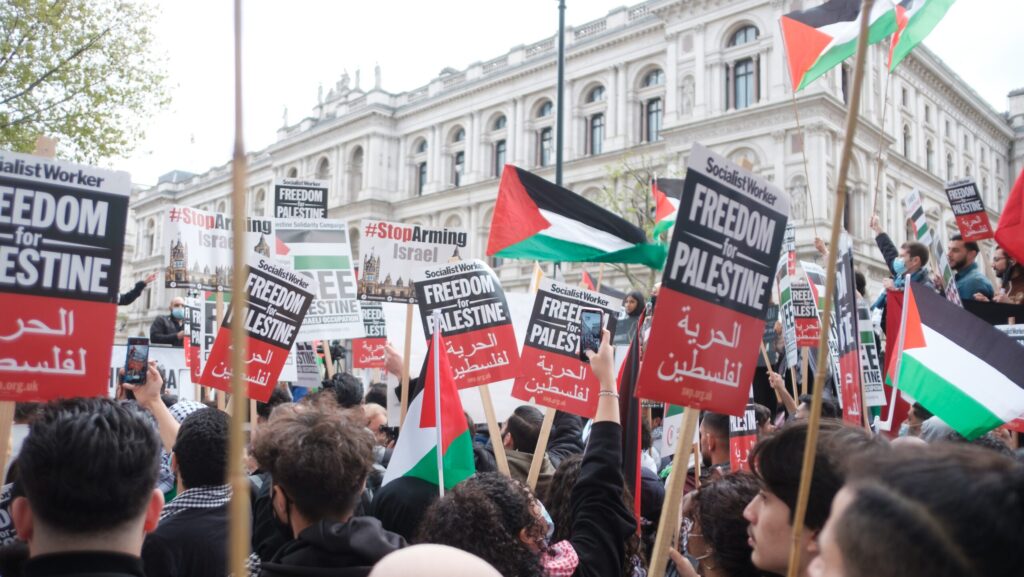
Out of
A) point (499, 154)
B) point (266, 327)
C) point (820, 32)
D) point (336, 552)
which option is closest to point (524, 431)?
point (266, 327)

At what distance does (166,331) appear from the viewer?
10.5 m

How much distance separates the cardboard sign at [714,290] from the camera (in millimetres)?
2727

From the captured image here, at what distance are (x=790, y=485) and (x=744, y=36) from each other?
3156 cm

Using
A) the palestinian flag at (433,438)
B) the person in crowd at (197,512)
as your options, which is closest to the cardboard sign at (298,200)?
the palestinian flag at (433,438)

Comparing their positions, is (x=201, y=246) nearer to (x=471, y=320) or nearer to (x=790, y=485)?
(x=471, y=320)

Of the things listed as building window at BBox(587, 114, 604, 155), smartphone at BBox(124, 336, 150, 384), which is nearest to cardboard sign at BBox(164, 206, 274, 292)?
smartphone at BBox(124, 336, 150, 384)

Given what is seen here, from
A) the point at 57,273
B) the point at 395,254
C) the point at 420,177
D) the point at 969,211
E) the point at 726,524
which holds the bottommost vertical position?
the point at 726,524

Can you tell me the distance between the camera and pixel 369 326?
9.45m

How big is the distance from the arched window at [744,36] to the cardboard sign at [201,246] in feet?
89.0

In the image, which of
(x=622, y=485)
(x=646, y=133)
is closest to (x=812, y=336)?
(x=622, y=485)

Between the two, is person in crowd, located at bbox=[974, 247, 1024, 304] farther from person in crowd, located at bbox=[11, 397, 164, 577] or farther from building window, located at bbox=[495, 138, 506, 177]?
building window, located at bbox=[495, 138, 506, 177]

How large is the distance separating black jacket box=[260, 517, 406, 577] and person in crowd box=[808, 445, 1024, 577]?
52.1 inches

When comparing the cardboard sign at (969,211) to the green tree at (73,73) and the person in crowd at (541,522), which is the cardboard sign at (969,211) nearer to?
the person in crowd at (541,522)

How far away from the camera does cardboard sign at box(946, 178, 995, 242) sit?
655 centimetres
